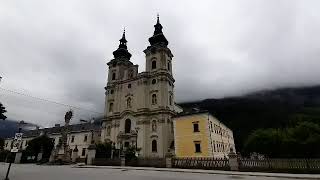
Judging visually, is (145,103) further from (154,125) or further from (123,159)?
(123,159)

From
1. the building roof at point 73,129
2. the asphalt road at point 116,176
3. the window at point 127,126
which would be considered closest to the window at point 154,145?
the window at point 127,126

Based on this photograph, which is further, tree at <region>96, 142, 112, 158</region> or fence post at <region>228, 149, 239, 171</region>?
tree at <region>96, 142, 112, 158</region>

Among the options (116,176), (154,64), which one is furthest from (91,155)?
(154,64)

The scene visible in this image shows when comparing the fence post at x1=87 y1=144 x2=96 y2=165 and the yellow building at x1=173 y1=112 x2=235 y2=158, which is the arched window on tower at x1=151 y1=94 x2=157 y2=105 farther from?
the fence post at x1=87 y1=144 x2=96 y2=165

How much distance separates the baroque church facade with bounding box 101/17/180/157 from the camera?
1804 inches

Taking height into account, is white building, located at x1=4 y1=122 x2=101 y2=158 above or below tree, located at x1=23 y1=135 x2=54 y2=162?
above

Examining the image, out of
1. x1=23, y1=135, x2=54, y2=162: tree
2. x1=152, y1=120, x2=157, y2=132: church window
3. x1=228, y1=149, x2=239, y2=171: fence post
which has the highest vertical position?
x1=152, y1=120, x2=157, y2=132: church window

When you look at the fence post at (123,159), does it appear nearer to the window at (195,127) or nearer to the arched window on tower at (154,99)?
the window at (195,127)

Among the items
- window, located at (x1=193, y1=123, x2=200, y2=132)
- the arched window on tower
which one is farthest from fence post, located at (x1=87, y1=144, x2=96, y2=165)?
the arched window on tower

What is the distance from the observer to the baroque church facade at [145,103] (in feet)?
150

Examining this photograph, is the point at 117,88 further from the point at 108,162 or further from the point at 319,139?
the point at 319,139

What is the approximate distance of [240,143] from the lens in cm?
7862

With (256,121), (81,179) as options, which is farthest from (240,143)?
(81,179)

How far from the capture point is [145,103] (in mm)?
48750
